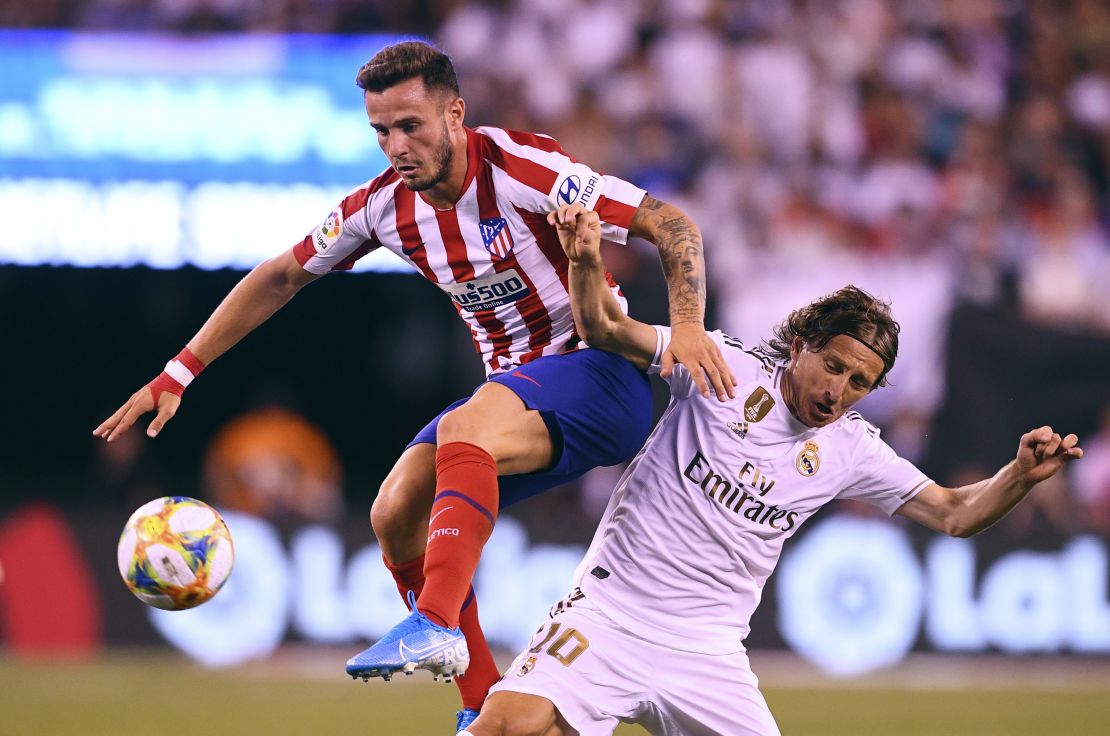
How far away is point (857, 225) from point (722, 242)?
117 centimetres

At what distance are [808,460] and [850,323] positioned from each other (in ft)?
1.76

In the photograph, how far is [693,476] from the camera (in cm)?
545

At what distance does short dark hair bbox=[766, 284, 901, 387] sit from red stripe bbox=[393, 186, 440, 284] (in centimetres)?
134

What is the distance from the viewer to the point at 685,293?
16.5 ft

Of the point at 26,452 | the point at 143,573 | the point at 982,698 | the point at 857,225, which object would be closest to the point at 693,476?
the point at 143,573

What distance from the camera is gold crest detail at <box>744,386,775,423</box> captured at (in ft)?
17.8

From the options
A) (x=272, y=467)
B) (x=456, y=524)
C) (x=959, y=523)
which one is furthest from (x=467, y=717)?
(x=272, y=467)

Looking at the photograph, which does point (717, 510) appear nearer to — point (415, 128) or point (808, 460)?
point (808, 460)

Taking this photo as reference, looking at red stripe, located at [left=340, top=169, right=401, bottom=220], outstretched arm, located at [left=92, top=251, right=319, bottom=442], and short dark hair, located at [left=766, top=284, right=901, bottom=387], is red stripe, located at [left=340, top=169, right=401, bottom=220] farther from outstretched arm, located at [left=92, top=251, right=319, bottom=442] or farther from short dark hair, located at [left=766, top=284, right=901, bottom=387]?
short dark hair, located at [left=766, top=284, right=901, bottom=387]

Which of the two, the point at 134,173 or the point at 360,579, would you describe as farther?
the point at 134,173

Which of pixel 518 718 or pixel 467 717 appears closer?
pixel 518 718

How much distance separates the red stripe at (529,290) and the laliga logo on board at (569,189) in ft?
0.82

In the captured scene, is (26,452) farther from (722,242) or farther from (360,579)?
(722,242)

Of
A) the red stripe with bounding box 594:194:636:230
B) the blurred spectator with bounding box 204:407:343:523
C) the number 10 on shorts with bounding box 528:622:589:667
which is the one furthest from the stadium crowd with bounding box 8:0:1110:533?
the number 10 on shorts with bounding box 528:622:589:667
